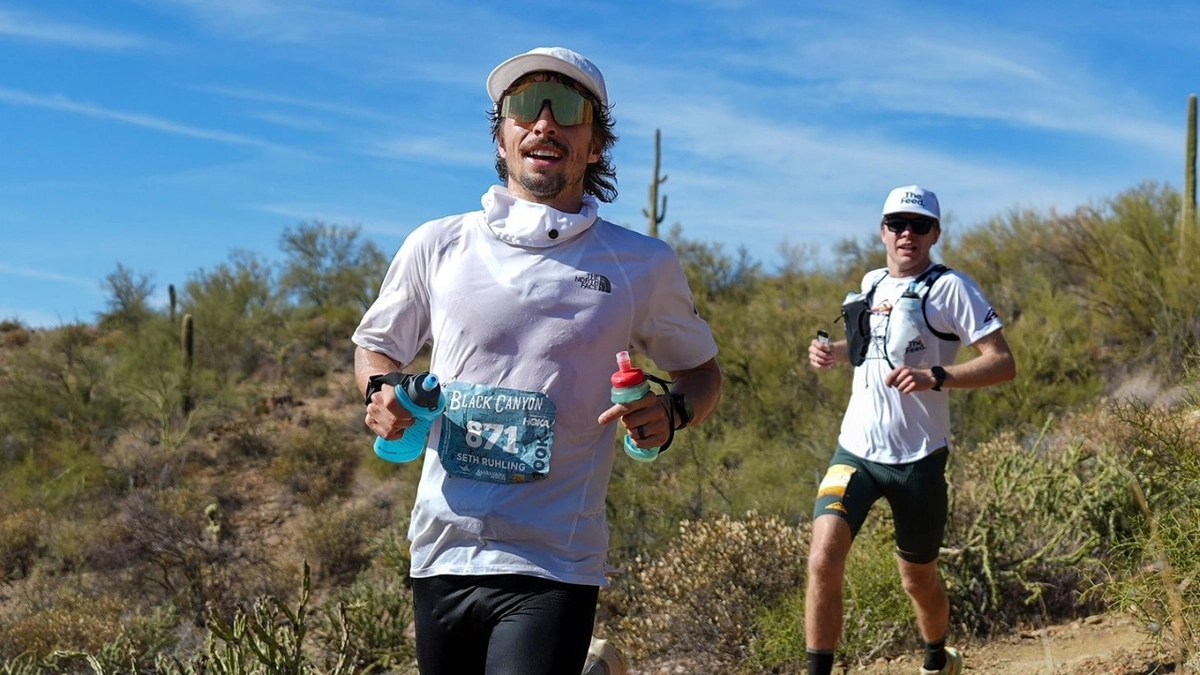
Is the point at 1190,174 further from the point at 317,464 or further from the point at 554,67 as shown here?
the point at 554,67

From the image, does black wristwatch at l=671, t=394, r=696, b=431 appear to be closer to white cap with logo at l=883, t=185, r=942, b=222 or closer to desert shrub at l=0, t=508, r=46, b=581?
white cap with logo at l=883, t=185, r=942, b=222

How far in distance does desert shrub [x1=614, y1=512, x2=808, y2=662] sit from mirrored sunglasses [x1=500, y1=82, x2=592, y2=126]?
4.66 metres

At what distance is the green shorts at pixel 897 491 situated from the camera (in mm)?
5191

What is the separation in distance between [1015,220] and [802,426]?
7.89 metres

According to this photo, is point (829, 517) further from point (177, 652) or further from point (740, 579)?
point (177, 652)

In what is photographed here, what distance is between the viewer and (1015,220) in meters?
18.9

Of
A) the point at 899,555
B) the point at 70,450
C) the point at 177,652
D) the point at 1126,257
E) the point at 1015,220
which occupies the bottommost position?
the point at 177,652

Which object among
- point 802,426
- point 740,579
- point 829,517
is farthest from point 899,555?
point 802,426

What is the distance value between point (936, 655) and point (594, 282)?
11.3 ft

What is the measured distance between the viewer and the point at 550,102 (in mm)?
3062

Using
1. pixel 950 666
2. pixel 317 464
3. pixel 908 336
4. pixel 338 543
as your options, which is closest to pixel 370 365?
pixel 908 336

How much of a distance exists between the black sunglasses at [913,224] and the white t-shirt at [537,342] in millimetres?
2725

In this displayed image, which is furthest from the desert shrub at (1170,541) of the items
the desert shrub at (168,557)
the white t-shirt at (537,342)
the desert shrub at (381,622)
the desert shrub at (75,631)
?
the desert shrub at (168,557)

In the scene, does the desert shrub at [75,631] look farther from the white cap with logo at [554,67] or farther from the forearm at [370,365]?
the white cap with logo at [554,67]
